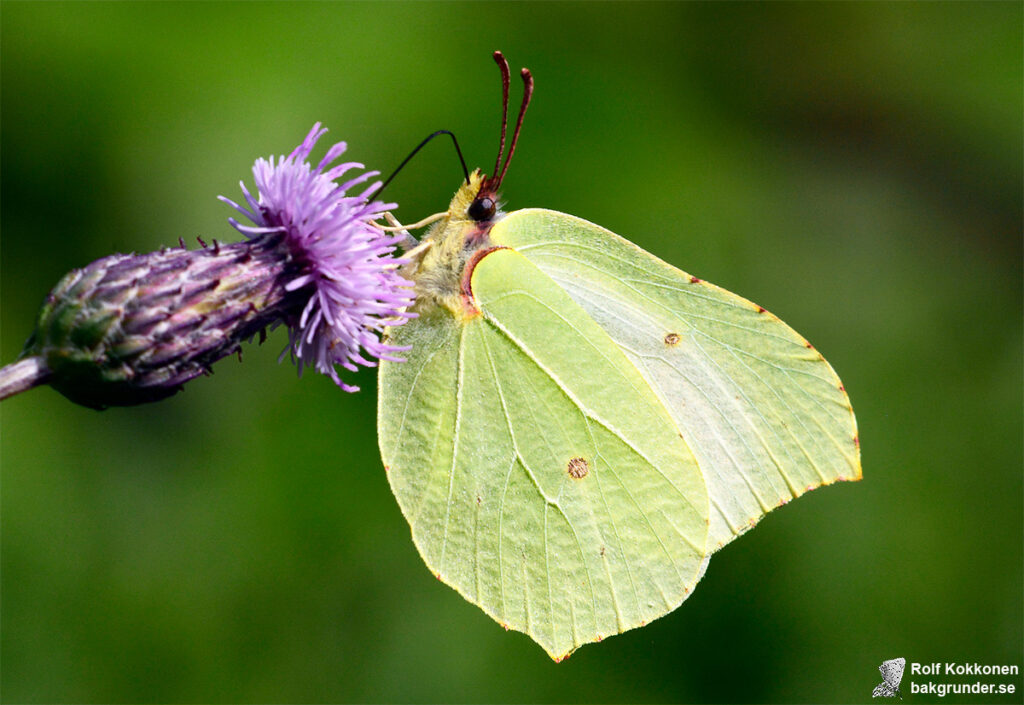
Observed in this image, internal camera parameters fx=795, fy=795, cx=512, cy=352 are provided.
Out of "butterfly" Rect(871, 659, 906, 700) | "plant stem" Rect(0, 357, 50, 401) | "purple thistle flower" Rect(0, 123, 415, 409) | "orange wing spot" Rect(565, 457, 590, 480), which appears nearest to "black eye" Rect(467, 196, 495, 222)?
"purple thistle flower" Rect(0, 123, 415, 409)

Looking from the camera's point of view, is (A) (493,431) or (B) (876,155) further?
(B) (876,155)

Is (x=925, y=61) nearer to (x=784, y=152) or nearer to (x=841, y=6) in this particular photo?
(x=841, y=6)

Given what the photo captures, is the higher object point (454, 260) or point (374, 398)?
point (454, 260)

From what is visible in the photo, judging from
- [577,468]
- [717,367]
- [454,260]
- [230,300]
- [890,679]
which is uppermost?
[454,260]

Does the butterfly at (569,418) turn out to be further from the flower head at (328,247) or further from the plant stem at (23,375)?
the plant stem at (23,375)

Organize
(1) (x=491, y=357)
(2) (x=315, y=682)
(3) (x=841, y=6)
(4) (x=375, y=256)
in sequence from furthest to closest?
(3) (x=841, y=6)
(2) (x=315, y=682)
(1) (x=491, y=357)
(4) (x=375, y=256)

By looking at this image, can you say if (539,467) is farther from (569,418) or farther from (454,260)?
(454,260)

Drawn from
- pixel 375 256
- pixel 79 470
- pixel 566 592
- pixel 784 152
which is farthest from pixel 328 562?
pixel 784 152

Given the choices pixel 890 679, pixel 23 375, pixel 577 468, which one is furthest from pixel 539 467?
pixel 890 679
